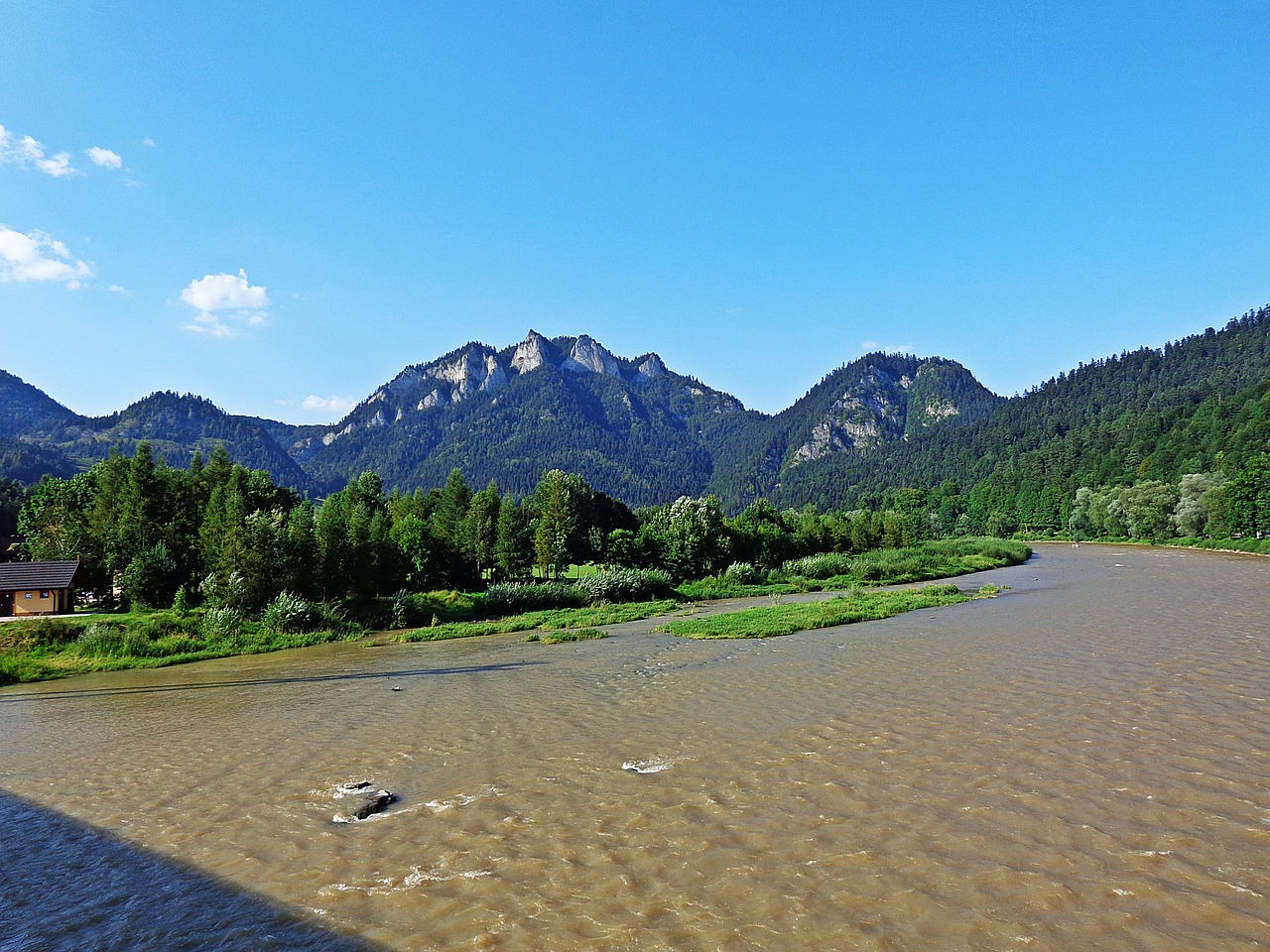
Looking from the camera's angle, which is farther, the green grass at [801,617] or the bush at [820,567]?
the bush at [820,567]

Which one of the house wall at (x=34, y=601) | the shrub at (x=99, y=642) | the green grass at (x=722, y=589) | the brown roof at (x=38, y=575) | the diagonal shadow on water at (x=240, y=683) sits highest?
the brown roof at (x=38, y=575)

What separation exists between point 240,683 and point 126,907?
65.6ft

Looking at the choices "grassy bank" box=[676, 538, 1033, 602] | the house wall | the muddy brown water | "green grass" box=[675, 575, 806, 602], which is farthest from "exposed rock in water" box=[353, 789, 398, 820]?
the house wall

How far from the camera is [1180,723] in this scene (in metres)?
13.5

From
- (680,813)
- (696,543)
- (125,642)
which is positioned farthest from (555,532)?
(680,813)

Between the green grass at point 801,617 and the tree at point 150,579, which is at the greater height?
the tree at point 150,579

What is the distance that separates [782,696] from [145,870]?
558 inches

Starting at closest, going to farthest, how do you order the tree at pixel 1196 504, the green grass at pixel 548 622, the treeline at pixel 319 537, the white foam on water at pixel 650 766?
the white foam on water at pixel 650 766 → the green grass at pixel 548 622 → the treeline at pixel 319 537 → the tree at pixel 1196 504

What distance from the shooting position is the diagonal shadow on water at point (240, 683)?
24766 millimetres

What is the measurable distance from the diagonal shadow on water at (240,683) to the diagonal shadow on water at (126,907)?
1529 cm

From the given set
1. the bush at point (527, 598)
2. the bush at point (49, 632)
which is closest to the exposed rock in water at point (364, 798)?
the bush at point (49, 632)

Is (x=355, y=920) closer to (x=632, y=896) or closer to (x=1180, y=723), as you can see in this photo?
Answer: (x=632, y=896)

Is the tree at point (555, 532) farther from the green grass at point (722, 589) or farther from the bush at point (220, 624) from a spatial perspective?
the bush at point (220, 624)

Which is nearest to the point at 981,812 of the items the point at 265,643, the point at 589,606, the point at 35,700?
the point at 35,700
